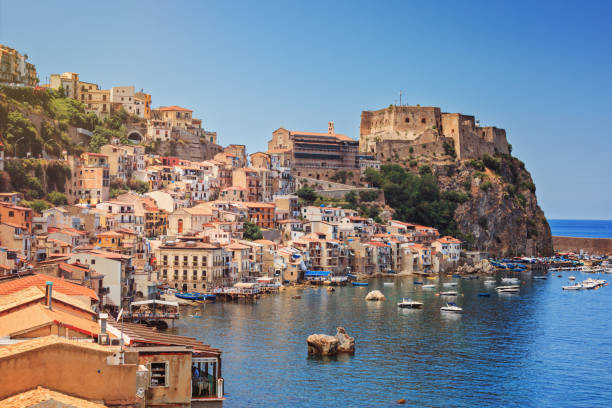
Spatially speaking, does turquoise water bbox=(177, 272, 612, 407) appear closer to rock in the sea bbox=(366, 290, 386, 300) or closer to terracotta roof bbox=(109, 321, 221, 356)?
rock in the sea bbox=(366, 290, 386, 300)

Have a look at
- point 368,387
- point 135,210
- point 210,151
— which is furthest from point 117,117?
point 368,387

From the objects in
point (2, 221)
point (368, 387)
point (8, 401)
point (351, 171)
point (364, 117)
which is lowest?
point (368, 387)

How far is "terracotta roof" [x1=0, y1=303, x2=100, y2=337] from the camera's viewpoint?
18.4 metres

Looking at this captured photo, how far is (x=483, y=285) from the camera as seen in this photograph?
90000 mm

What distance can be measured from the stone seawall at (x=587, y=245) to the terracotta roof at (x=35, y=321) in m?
148

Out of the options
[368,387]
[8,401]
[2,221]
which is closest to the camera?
[8,401]

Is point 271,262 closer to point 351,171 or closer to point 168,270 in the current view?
point 168,270

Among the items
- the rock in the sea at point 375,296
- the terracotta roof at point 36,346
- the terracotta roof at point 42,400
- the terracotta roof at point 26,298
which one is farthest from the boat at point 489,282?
the terracotta roof at point 42,400

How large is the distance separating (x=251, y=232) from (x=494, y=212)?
53976 millimetres

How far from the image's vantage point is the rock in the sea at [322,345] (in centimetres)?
4356

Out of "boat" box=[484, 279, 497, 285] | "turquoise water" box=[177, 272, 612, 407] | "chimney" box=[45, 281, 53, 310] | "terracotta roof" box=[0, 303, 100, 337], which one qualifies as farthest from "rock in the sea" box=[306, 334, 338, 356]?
"boat" box=[484, 279, 497, 285]

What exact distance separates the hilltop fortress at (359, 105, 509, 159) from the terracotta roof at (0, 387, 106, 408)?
12326 centimetres

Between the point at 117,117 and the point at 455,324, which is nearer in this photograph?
the point at 455,324

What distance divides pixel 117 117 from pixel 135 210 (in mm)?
28425
